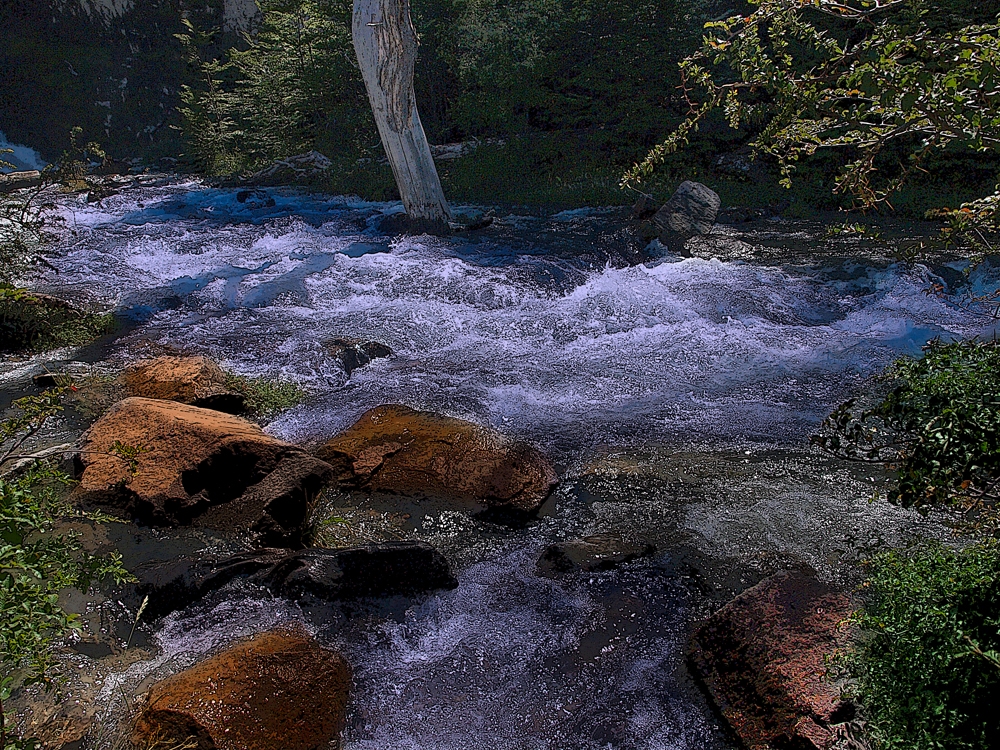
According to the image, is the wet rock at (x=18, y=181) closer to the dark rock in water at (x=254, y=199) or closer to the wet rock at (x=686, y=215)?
the dark rock in water at (x=254, y=199)

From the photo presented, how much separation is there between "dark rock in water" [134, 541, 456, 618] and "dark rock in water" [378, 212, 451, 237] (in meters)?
9.26

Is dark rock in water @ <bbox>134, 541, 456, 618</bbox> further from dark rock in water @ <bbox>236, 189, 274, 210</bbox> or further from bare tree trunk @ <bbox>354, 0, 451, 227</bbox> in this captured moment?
dark rock in water @ <bbox>236, 189, 274, 210</bbox>

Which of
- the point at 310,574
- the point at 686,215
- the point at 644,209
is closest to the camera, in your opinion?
the point at 310,574

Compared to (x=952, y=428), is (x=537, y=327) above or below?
below

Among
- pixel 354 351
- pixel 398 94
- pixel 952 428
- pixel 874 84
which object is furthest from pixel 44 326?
pixel 952 428

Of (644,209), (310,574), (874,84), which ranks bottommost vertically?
(310,574)

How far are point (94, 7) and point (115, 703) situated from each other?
35597 millimetres

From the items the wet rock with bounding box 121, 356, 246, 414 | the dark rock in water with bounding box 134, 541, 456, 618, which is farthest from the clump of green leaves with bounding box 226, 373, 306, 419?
the dark rock in water with bounding box 134, 541, 456, 618

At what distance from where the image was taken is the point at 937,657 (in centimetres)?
229

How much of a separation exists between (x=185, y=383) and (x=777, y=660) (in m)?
5.08

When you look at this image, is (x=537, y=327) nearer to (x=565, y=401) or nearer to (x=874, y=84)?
(x=565, y=401)

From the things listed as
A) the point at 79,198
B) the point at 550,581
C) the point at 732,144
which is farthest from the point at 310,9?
the point at 550,581

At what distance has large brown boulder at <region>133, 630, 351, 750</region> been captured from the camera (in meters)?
2.91

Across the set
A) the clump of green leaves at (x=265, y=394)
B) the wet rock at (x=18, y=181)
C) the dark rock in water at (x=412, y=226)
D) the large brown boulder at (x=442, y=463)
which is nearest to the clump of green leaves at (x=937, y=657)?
the large brown boulder at (x=442, y=463)
